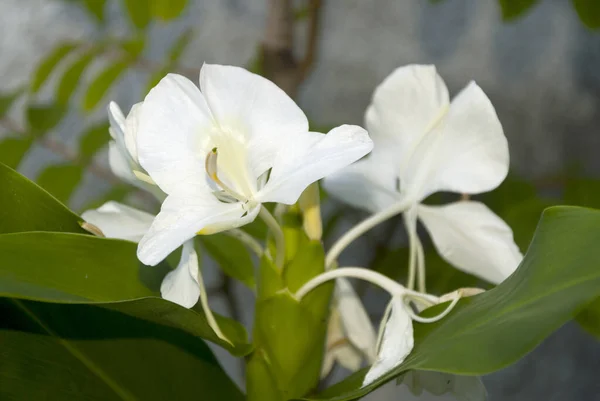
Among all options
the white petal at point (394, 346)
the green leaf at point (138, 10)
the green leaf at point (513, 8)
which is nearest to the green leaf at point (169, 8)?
the green leaf at point (138, 10)

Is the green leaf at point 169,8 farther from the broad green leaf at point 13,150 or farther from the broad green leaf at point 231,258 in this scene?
the broad green leaf at point 231,258

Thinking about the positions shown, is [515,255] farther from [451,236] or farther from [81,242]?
[81,242]

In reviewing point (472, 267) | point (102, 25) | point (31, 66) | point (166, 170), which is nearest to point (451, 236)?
point (472, 267)

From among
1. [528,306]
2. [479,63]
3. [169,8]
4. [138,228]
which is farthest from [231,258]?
[479,63]

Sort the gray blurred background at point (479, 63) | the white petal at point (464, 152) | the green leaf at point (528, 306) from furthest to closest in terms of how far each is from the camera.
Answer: the gray blurred background at point (479, 63)
the white petal at point (464, 152)
the green leaf at point (528, 306)

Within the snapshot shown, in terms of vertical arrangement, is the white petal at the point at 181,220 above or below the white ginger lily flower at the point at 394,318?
above
